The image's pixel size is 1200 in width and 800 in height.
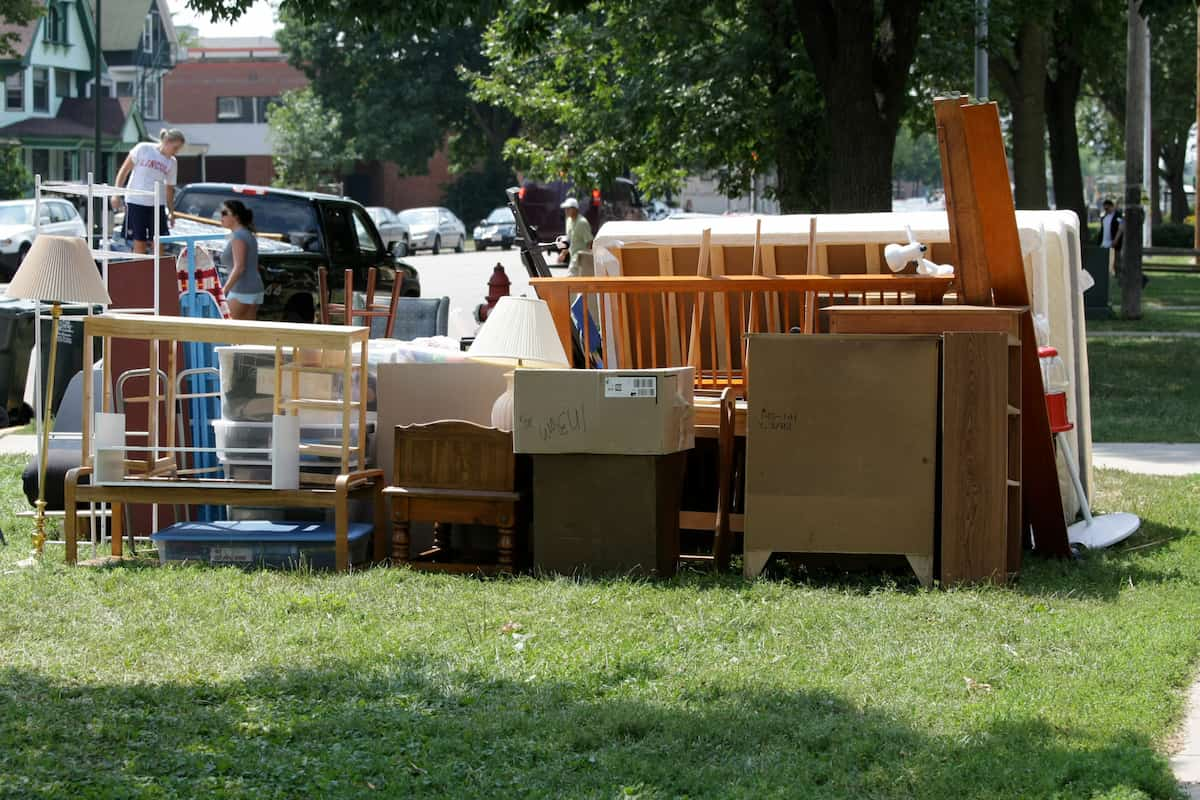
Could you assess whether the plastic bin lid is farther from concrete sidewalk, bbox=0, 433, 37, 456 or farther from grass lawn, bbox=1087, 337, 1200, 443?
grass lawn, bbox=1087, 337, 1200, 443

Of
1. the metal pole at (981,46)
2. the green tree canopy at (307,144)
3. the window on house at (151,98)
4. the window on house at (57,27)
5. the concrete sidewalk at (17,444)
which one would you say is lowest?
the concrete sidewalk at (17,444)

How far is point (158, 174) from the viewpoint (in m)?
15.7

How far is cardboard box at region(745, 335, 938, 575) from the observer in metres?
7.39

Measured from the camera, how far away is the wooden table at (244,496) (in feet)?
25.4

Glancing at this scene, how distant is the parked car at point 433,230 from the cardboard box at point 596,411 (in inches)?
1681

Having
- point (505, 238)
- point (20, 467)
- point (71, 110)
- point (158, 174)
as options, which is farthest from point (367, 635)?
point (71, 110)

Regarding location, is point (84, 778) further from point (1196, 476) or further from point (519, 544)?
point (1196, 476)

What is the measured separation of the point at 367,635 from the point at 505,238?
48.4 m

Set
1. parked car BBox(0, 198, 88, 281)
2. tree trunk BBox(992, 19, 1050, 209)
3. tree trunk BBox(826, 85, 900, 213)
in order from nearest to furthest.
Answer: tree trunk BBox(826, 85, 900, 213) → tree trunk BBox(992, 19, 1050, 209) → parked car BBox(0, 198, 88, 281)

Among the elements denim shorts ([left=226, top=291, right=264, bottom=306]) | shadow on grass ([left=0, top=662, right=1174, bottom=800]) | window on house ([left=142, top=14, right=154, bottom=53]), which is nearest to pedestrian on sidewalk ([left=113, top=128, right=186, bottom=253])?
denim shorts ([left=226, top=291, right=264, bottom=306])

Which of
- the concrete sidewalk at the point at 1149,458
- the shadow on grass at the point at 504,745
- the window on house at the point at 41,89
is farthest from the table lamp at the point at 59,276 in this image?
the window on house at the point at 41,89

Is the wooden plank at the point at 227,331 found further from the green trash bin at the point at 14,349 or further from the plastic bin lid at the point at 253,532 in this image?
the green trash bin at the point at 14,349

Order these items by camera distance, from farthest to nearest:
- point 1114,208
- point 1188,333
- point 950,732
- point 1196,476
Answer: point 1114,208 < point 1188,333 < point 1196,476 < point 950,732

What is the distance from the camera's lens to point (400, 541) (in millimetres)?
7848
